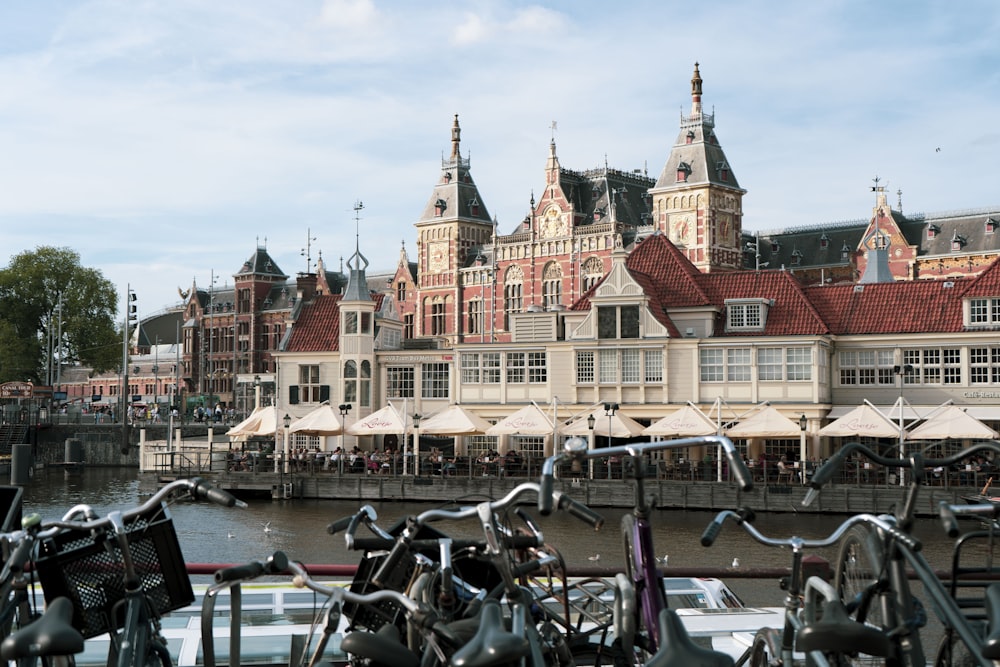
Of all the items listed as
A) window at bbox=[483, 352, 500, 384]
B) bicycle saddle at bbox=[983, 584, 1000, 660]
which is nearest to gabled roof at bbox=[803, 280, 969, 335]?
window at bbox=[483, 352, 500, 384]

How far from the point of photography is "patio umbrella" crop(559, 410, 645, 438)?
A: 1542 inches

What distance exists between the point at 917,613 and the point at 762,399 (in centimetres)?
3738

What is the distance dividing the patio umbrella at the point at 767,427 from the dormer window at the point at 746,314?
216 inches

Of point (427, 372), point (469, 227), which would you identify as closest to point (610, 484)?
point (427, 372)

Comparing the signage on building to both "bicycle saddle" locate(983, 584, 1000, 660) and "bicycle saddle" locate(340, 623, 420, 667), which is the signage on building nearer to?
"bicycle saddle" locate(340, 623, 420, 667)

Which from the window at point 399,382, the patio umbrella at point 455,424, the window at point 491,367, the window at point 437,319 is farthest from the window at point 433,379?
the window at point 437,319

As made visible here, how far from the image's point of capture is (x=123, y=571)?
525 cm

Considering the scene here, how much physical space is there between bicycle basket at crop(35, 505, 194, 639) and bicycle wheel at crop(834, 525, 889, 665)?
309cm

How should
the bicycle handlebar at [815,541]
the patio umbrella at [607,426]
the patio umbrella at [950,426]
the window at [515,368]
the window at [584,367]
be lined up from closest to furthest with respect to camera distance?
the bicycle handlebar at [815,541] → the patio umbrella at [950,426] → the patio umbrella at [607,426] → the window at [584,367] → the window at [515,368]

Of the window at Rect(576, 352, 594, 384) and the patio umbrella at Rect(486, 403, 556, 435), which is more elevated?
the window at Rect(576, 352, 594, 384)

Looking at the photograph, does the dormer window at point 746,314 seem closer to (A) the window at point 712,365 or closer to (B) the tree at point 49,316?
(A) the window at point 712,365

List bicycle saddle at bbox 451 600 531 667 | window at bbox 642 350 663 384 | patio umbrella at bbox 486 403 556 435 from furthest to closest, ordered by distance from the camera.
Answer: window at bbox 642 350 663 384 → patio umbrella at bbox 486 403 556 435 → bicycle saddle at bbox 451 600 531 667

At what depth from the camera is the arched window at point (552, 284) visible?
252 feet

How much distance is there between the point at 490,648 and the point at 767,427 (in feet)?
113
